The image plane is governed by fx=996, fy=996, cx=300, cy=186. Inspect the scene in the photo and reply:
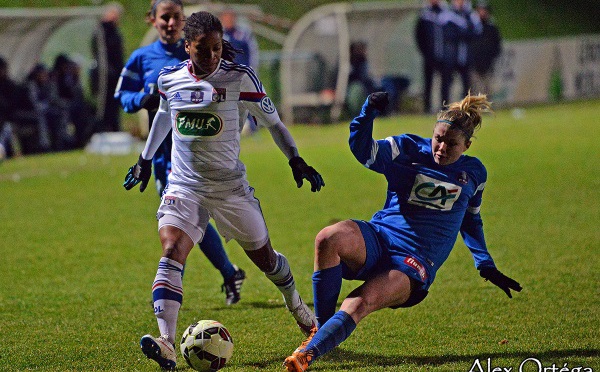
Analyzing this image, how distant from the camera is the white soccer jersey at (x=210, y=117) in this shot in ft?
18.7

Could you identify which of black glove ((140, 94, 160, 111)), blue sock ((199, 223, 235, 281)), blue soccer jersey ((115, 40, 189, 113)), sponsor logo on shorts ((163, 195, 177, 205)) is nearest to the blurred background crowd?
blue soccer jersey ((115, 40, 189, 113))

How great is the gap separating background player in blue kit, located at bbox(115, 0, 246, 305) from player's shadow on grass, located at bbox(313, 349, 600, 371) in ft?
6.00

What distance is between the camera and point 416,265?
5637 mm

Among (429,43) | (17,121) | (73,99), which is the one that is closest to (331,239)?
(17,121)

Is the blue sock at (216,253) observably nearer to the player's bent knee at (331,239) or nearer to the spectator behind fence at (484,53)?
the player's bent knee at (331,239)

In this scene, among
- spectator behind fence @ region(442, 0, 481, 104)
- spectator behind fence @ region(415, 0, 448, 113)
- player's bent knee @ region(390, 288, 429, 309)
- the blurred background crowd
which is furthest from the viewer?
spectator behind fence @ region(442, 0, 481, 104)

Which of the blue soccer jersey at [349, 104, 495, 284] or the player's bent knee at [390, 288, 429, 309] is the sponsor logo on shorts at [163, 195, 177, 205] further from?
the player's bent knee at [390, 288, 429, 309]

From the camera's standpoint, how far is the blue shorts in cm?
562

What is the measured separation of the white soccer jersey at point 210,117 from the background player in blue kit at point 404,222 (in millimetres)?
687

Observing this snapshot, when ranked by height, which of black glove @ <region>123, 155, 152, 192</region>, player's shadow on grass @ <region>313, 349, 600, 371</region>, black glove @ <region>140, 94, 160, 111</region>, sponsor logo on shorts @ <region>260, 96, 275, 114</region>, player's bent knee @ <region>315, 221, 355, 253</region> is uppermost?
sponsor logo on shorts @ <region>260, 96, 275, 114</region>

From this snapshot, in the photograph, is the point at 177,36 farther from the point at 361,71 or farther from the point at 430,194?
the point at 361,71

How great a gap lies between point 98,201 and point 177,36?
19.8 feet

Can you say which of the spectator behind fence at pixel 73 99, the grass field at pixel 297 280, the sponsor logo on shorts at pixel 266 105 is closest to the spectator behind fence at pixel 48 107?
the spectator behind fence at pixel 73 99

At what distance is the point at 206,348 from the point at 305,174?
1190 millimetres
